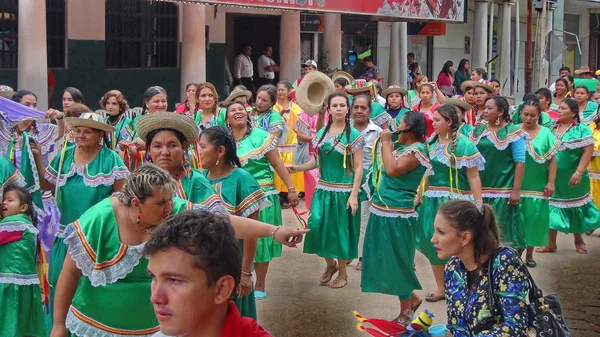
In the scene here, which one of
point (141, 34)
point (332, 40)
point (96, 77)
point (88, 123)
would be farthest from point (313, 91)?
point (332, 40)

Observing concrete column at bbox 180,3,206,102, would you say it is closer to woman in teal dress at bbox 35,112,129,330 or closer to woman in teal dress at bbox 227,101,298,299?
woman in teal dress at bbox 227,101,298,299

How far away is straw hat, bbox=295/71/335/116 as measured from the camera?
33.6 ft

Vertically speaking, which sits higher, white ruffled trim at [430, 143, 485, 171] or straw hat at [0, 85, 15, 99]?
straw hat at [0, 85, 15, 99]

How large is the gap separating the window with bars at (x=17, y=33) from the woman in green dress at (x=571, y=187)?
10191 mm

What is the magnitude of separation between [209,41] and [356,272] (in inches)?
496

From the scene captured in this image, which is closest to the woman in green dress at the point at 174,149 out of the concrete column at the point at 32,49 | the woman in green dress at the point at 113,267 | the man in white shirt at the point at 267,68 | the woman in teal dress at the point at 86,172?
the woman in green dress at the point at 113,267

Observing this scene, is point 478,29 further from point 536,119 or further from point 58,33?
point 536,119

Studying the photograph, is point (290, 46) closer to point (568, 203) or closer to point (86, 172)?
point (568, 203)

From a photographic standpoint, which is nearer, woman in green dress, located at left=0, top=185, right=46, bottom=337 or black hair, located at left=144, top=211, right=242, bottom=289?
black hair, located at left=144, top=211, right=242, bottom=289

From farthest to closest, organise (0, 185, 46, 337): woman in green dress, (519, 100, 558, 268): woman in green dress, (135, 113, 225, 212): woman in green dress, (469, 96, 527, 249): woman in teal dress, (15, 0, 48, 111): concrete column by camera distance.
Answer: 1. (15, 0, 48, 111): concrete column
2. (519, 100, 558, 268): woman in green dress
3. (469, 96, 527, 249): woman in teal dress
4. (0, 185, 46, 337): woman in green dress
5. (135, 113, 225, 212): woman in green dress

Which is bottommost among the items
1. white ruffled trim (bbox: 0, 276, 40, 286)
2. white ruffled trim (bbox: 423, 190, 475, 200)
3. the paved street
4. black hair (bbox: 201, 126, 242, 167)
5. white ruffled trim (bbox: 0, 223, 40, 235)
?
the paved street

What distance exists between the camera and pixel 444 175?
845 centimetres

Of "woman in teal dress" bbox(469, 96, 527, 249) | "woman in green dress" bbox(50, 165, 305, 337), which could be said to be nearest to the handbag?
"woman in green dress" bbox(50, 165, 305, 337)

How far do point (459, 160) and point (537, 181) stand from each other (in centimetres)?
206
